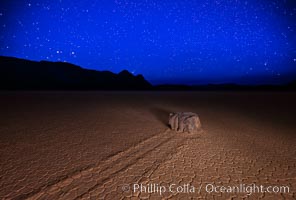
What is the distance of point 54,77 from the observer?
7606cm

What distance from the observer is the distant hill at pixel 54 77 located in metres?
63.0

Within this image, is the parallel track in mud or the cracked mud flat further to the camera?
the cracked mud flat

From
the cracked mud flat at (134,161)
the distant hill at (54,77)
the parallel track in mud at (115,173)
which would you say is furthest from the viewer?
the distant hill at (54,77)

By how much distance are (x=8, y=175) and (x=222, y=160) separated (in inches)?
218

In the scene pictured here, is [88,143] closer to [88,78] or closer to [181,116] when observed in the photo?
[181,116]

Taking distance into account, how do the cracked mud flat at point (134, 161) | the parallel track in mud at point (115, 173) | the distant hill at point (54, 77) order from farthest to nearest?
1. the distant hill at point (54, 77)
2. the cracked mud flat at point (134, 161)
3. the parallel track in mud at point (115, 173)

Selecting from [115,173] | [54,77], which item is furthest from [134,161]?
[54,77]

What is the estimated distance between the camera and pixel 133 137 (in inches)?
293

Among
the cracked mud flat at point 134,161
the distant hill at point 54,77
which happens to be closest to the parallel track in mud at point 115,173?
the cracked mud flat at point 134,161

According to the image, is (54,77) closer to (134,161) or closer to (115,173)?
(134,161)

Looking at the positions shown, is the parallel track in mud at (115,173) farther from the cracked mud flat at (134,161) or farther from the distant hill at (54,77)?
the distant hill at (54,77)

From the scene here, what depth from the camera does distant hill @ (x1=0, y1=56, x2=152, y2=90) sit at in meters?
63.0

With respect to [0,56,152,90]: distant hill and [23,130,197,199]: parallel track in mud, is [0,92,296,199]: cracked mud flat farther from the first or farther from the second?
[0,56,152,90]: distant hill

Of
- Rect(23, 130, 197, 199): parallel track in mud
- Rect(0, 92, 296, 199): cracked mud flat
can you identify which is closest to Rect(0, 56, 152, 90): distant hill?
Rect(0, 92, 296, 199): cracked mud flat
